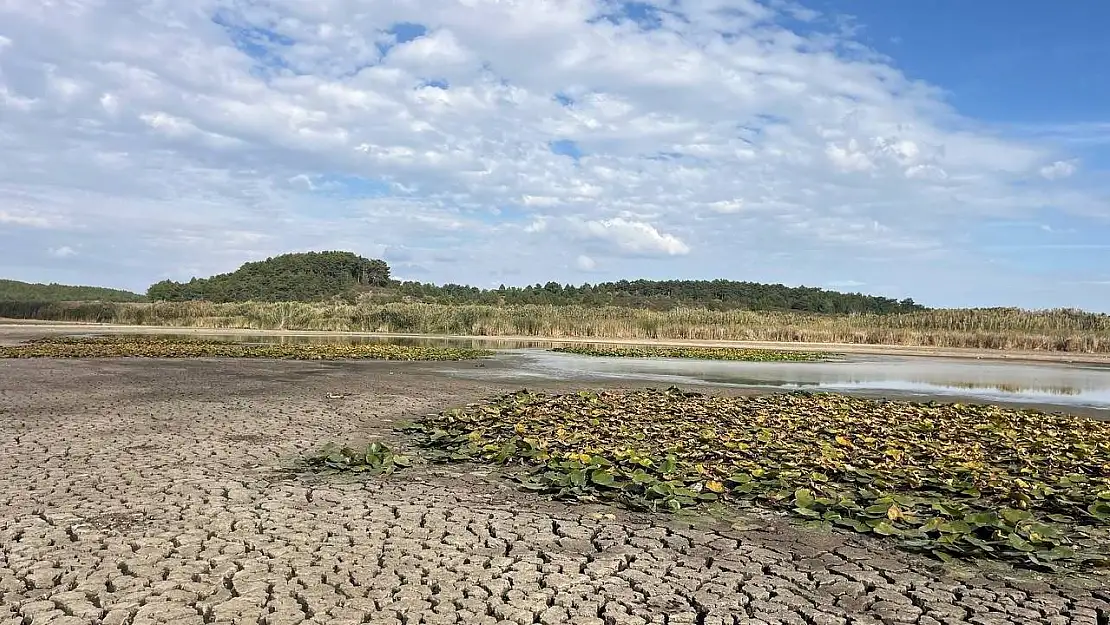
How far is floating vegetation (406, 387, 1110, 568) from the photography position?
6.78m

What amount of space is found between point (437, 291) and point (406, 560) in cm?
10551

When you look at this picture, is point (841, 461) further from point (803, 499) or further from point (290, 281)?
point (290, 281)

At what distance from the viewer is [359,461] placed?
9.24 meters

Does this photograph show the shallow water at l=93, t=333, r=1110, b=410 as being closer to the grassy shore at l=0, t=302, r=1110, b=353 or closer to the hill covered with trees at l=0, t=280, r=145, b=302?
the grassy shore at l=0, t=302, r=1110, b=353

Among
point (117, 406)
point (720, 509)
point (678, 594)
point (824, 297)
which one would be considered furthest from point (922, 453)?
point (824, 297)

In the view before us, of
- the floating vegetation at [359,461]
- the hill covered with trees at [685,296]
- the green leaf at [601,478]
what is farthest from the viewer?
the hill covered with trees at [685,296]

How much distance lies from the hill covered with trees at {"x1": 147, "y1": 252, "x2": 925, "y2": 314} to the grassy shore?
A: 32442mm

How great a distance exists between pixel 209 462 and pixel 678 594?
5.94 metres

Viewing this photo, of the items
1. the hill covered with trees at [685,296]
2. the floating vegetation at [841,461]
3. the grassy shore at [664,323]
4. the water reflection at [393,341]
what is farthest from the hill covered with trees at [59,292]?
the floating vegetation at [841,461]

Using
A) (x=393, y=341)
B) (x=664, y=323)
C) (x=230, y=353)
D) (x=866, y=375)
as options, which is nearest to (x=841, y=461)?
(x=866, y=375)

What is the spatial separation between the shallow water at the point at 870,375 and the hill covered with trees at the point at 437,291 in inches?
2322

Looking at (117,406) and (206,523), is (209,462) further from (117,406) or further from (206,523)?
(117,406)

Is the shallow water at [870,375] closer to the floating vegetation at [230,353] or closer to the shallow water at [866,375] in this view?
the shallow water at [866,375]

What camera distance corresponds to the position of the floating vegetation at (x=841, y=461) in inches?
267
